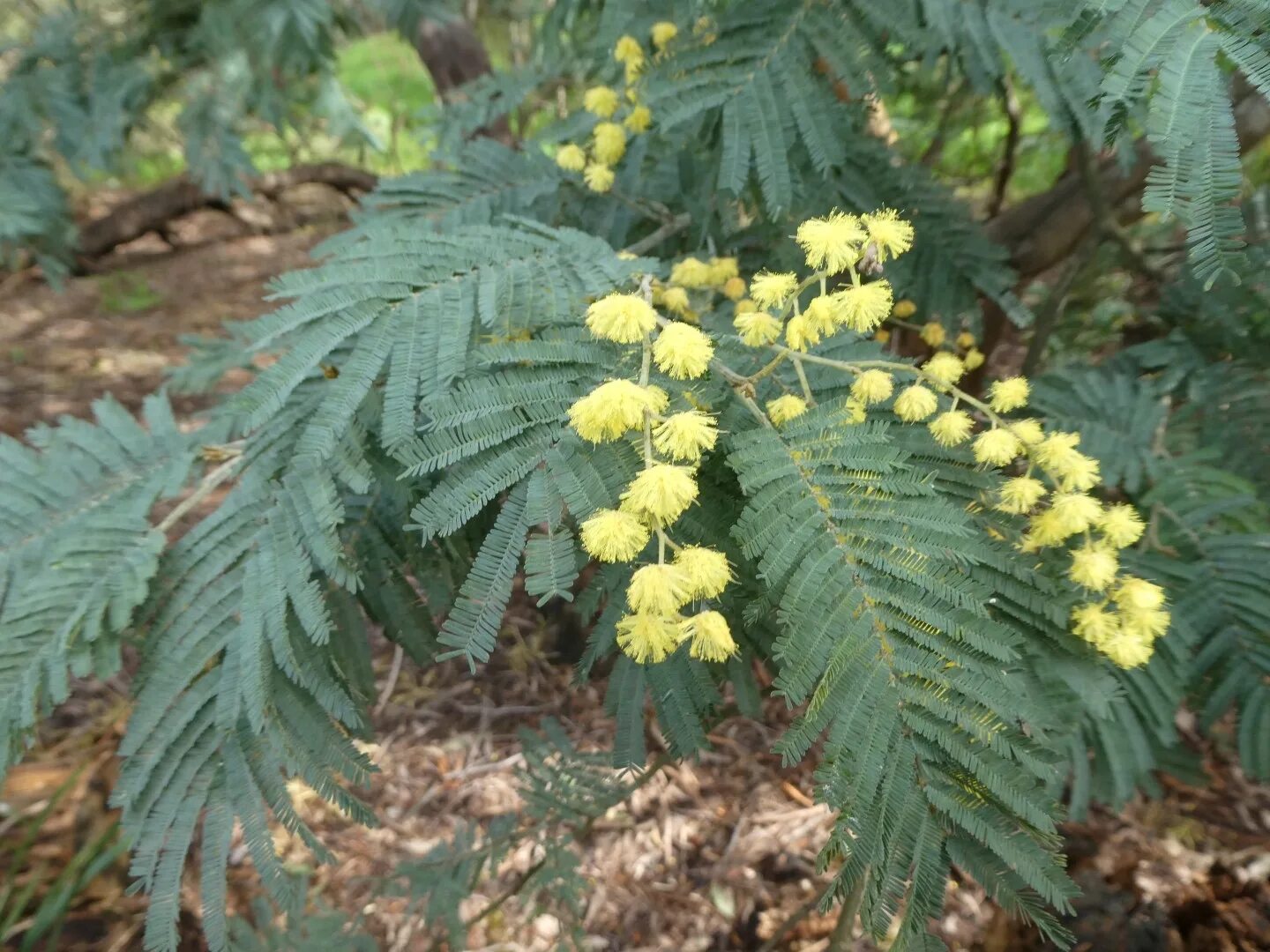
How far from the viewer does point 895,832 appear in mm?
756

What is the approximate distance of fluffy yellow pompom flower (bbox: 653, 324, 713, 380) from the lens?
857 millimetres

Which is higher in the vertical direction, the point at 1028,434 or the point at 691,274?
the point at 691,274

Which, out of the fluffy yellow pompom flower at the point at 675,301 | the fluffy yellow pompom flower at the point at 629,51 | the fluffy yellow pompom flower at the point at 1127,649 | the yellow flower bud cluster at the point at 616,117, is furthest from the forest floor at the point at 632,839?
the fluffy yellow pompom flower at the point at 629,51

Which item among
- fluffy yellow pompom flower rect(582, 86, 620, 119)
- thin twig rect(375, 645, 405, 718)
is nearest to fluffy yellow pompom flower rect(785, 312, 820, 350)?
fluffy yellow pompom flower rect(582, 86, 620, 119)

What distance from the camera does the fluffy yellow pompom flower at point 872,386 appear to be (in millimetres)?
944

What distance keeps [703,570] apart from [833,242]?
41cm

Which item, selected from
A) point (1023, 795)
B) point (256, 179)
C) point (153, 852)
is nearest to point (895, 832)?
point (1023, 795)

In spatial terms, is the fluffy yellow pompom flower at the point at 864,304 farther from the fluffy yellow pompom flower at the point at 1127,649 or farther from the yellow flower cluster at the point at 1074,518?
the fluffy yellow pompom flower at the point at 1127,649

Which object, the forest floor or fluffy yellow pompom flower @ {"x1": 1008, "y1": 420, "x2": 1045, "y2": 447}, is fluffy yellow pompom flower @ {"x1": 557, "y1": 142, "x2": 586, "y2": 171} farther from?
the forest floor

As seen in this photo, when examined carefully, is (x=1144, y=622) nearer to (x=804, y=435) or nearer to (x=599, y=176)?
(x=804, y=435)

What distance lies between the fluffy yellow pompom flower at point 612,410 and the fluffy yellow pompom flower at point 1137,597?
622 mm

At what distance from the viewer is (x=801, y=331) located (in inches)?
35.9

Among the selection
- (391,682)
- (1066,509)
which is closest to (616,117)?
(1066,509)

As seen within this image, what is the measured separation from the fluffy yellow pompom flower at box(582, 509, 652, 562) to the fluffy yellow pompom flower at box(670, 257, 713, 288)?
539 mm
